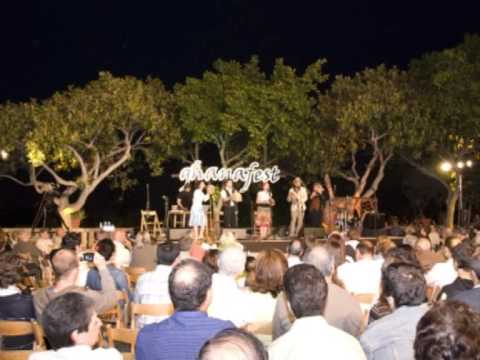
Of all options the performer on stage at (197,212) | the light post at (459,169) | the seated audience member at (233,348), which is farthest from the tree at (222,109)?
the seated audience member at (233,348)

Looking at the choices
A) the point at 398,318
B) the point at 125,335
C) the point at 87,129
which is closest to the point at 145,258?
the point at 125,335

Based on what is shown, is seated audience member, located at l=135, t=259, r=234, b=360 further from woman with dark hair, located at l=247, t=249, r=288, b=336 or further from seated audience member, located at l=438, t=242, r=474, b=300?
seated audience member, located at l=438, t=242, r=474, b=300

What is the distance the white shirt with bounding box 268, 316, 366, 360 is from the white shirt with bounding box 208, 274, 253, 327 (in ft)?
4.91

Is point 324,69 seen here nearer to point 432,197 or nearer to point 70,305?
point 432,197

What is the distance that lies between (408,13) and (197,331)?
4412 centimetres

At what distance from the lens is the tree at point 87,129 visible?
23.0m

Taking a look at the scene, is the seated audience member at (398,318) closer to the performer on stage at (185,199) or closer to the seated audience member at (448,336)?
the seated audience member at (448,336)

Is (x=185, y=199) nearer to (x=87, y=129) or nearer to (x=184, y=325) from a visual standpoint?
(x=87, y=129)

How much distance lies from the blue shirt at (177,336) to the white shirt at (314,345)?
385 millimetres

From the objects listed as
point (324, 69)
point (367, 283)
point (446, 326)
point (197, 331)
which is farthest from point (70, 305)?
point (324, 69)

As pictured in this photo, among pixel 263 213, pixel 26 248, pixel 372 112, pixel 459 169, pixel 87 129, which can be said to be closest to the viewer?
pixel 26 248

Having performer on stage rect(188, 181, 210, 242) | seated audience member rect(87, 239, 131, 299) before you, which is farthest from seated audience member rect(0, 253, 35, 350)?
performer on stage rect(188, 181, 210, 242)

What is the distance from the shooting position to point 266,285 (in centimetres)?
535

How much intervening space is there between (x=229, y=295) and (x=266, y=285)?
0.41 meters
